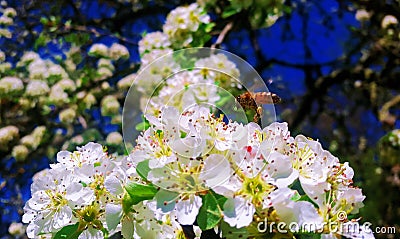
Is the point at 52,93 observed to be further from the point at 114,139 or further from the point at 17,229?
the point at 17,229

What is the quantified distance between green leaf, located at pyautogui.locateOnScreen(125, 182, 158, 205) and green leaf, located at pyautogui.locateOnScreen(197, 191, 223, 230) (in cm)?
9

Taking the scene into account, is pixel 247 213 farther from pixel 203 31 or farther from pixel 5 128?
pixel 5 128

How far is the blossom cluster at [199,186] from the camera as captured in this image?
73 cm

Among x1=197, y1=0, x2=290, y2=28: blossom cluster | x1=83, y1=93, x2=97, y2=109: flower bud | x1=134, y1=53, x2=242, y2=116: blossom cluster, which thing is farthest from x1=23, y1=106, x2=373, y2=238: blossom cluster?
x1=83, y1=93, x2=97, y2=109: flower bud

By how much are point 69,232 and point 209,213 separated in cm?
27

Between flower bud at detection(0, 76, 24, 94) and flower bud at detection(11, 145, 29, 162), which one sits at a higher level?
flower bud at detection(0, 76, 24, 94)

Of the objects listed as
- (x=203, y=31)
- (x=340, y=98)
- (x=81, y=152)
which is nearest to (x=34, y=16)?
(x=203, y=31)

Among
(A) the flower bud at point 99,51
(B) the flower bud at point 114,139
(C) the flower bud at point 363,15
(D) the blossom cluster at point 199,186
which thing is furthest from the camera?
(C) the flower bud at point 363,15

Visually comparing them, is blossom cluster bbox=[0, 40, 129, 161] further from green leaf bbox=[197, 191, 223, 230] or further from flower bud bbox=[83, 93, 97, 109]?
green leaf bbox=[197, 191, 223, 230]

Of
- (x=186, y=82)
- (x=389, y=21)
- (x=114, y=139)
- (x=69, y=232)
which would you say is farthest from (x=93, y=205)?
(x=389, y=21)

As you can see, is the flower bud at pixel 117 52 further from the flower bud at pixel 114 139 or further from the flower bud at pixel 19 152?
the flower bud at pixel 19 152

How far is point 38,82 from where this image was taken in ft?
8.18

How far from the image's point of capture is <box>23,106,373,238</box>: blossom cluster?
2.40 feet

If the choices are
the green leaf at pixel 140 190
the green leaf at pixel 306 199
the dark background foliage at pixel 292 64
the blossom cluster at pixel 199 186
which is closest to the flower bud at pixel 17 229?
the dark background foliage at pixel 292 64
